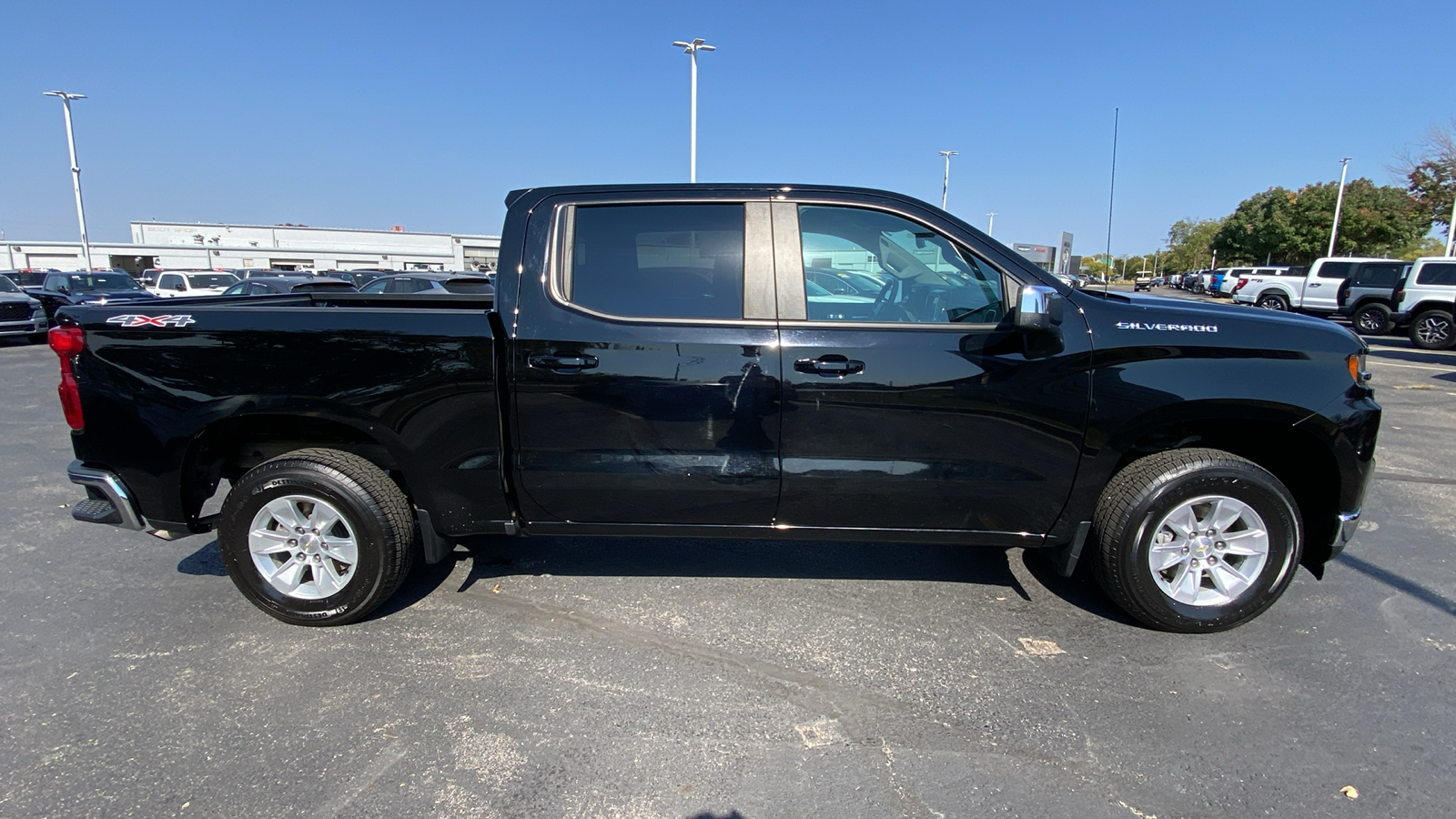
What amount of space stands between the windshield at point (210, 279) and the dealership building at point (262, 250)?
2715 centimetres

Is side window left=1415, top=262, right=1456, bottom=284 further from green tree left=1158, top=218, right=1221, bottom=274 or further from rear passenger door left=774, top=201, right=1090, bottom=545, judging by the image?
green tree left=1158, top=218, right=1221, bottom=274

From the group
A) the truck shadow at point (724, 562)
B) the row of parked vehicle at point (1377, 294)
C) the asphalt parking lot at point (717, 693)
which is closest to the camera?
the asphalt parking lot at point (717, 693)

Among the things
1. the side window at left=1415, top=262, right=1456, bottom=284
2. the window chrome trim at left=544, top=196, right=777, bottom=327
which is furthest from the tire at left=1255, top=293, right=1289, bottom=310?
the window chrome trim at left=544, top=196, right=777, bottom=327

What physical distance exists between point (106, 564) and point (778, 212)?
13.2 feet

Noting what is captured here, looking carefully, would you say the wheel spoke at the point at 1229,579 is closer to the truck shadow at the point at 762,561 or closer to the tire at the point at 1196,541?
the tire at the point at 1196,541

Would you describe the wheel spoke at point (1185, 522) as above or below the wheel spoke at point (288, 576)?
above

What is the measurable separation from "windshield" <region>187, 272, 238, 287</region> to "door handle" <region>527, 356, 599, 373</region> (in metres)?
24.7

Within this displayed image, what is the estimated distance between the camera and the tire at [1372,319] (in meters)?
18.5

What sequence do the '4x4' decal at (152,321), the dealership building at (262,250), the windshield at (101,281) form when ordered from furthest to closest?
the dealership building at (262,250) < the windshield at (101,281) < the '4x4' decal at (152,321)

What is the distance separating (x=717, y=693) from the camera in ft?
9.16

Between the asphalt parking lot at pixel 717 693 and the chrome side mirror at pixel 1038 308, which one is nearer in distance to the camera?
the asphalt parking lot at pixel 717 693

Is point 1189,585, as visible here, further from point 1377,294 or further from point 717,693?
point 1377,294

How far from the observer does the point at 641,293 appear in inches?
123

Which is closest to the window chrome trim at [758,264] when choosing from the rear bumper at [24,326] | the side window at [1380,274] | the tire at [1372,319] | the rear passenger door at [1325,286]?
the rear bumper at [24,326]
